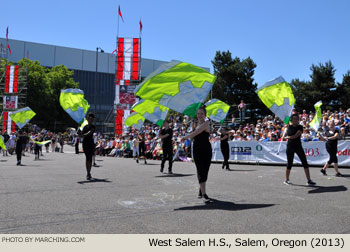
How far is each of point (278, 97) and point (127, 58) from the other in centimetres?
2632

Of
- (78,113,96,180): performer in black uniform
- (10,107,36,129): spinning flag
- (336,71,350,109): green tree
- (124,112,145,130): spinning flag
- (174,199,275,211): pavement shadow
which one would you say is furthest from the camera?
(336,71,350,109): green tree

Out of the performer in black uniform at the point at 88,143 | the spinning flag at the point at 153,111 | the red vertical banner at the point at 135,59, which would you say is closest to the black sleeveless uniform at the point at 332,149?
the spinning flag at the point at 153,111

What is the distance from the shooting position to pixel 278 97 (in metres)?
10.4

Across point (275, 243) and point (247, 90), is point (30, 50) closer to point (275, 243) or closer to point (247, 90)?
point (247, 90)

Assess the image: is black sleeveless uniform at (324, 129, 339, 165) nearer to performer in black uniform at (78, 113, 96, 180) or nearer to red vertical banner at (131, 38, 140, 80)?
performer in black uniform at (78, 113, 96, 180)

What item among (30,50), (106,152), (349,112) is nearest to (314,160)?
(349,112)

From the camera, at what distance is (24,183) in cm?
839

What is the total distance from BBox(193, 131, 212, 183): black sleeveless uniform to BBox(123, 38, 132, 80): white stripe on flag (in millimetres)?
29283

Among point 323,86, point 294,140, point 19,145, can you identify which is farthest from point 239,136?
point 323,86

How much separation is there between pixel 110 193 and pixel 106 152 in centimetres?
2204

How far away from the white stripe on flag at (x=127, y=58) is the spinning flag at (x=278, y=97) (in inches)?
997

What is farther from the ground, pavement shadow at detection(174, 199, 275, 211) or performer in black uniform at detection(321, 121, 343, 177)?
performer in black uniform at detection(321, 121, 343, 177)

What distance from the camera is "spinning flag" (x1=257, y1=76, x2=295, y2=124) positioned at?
33.5 ft

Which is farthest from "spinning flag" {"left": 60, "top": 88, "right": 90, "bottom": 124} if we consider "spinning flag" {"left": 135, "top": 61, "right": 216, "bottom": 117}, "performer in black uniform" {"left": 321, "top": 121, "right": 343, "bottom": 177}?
"performer in black uniform" {"left": 321, "top": 121, "right": 343, "bottom": 177}
